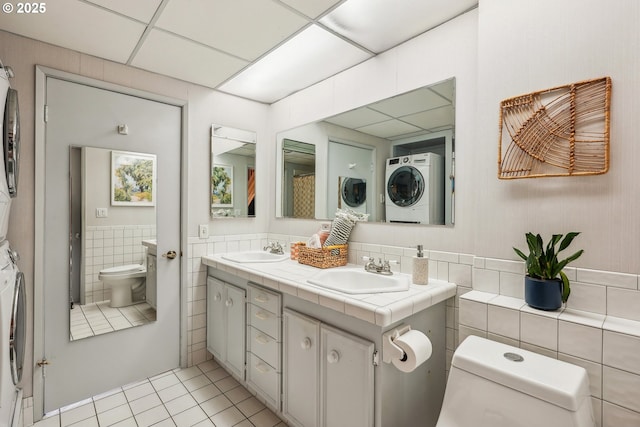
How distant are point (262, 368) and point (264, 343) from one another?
6.2 inches

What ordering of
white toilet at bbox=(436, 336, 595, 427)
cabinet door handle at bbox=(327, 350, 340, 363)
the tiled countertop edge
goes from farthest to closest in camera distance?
cabinet door handle at bbox=(327, 350, 340, 363) < the tiled countertop edge < white toilet at bbox=(436, 336, 595, 427)

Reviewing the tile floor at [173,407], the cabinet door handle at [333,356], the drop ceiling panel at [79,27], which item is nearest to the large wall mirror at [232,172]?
the drop ceiling panel at [79,27]

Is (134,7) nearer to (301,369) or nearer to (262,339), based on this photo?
(262,339)

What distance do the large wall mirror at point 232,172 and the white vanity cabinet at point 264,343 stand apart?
0.86 meters

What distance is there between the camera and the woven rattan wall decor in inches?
43.5

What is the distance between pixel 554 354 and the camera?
3.65ft

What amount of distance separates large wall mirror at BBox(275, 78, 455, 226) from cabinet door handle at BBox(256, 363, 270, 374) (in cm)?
105

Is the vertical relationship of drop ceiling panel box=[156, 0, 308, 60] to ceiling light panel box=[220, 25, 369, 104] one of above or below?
below

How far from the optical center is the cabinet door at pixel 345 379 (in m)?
1.23

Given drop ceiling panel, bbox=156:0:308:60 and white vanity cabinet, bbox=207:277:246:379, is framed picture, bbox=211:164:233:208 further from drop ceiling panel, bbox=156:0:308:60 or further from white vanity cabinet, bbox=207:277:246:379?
drop ceiling panel, bbox=156:0:308:60

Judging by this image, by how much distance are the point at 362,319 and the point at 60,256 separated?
192cm

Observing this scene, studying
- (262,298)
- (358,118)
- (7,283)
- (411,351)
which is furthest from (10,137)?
(411,351)

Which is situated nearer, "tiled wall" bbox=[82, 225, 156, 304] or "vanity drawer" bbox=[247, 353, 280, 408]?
"vanity drawer" bbox=[247, 353, 280, 408]

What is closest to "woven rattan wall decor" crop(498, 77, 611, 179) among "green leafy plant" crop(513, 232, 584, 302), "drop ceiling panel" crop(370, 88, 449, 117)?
"green leafy plant" crop(513, 232, 584, 302)
